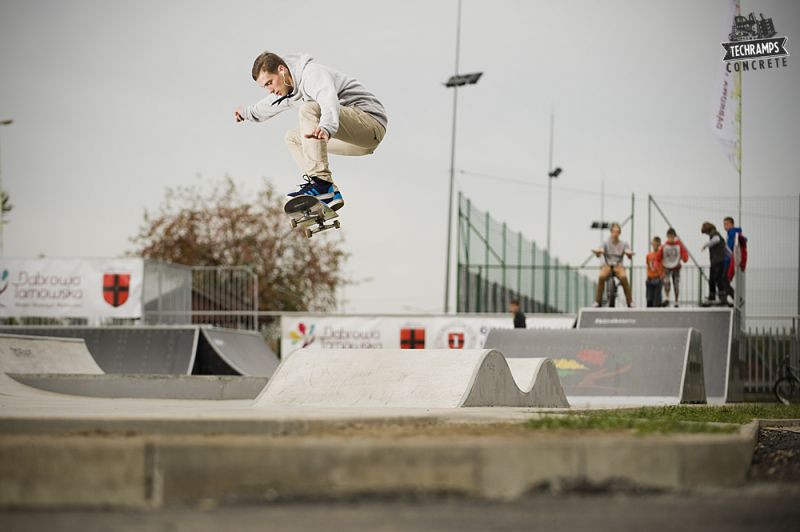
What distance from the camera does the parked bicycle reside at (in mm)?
21391

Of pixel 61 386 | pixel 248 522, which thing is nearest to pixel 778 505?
pixel 248 522

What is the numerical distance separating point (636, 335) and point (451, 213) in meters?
18.3

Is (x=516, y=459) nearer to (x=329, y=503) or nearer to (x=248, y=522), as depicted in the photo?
(x=329, y=503)

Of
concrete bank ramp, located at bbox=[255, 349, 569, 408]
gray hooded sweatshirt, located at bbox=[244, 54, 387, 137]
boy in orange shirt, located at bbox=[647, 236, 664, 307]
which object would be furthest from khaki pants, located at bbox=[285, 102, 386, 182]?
boy in orange shirt, located at bbox=[647, 236, 664, 307]

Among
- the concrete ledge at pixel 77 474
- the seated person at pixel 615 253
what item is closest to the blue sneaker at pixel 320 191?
the concrete ledge at pixel 77 474

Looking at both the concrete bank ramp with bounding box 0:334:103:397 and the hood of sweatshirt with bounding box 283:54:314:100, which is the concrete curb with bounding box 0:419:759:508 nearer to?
the hood of sweatshirt with bounding box 283:54:314:100

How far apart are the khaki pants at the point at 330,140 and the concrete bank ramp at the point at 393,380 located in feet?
8.30

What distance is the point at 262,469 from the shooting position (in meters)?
4.49

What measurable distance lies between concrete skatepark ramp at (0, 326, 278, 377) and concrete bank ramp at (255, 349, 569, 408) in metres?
11.4

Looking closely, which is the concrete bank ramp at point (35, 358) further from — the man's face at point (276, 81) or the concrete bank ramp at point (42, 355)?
the man's face at point (276, 81)

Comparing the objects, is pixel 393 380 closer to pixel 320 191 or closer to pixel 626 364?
pixel 320 191

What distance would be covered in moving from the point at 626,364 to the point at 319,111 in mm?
9593

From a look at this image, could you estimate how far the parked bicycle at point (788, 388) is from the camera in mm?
21391

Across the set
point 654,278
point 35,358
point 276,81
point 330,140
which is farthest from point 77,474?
point 654,278
